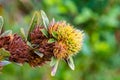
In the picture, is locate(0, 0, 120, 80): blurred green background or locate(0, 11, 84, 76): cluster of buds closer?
locate(0, 11, 84, 76): cluster of buds

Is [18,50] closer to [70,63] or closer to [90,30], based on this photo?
[70,63]

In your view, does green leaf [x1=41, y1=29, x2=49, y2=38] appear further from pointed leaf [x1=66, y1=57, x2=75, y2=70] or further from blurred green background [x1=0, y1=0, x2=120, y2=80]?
blurred green background [x1=0, y1=0, x2=120, y2=80]

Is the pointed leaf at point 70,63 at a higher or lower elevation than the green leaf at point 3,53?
higher

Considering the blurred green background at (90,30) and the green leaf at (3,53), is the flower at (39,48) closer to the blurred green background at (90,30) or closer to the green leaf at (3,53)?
the green leaf at (3,53)

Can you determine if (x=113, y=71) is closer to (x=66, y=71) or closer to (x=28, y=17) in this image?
(x=66, y=71)

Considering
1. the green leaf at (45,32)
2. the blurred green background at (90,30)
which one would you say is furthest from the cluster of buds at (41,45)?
the blurred green background at (90,30)

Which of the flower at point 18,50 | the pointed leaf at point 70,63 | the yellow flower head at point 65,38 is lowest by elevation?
the flower at point 18,50

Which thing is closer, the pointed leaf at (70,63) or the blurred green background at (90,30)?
the pointed leaf at (70,63)

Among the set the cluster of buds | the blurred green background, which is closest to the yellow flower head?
the cluster of buds

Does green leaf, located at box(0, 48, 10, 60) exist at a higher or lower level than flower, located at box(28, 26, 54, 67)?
lower
